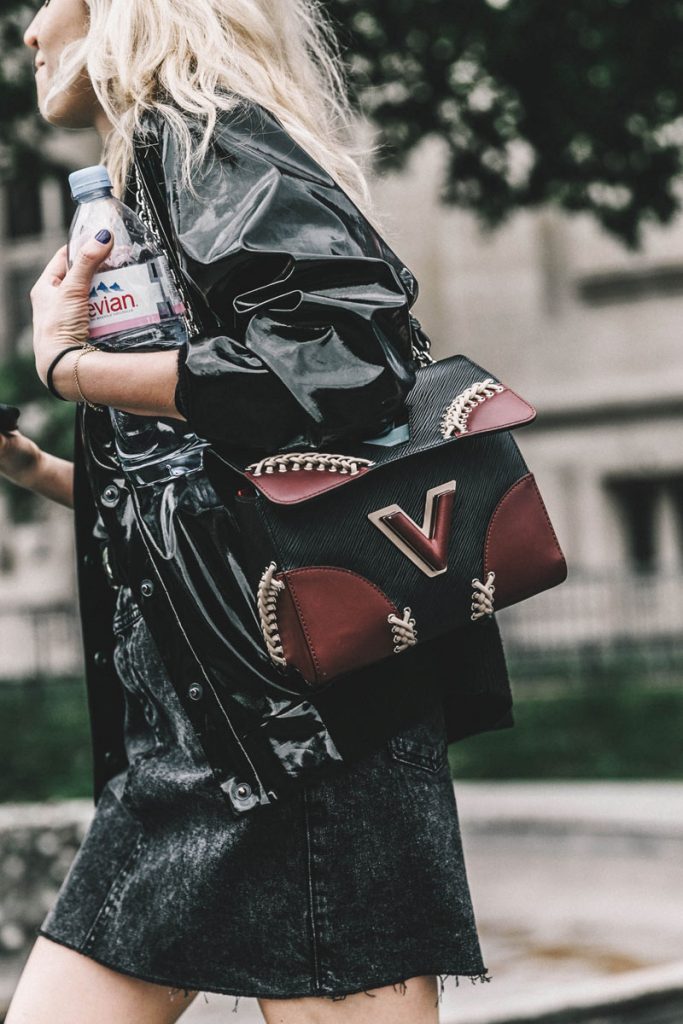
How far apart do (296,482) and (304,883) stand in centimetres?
49


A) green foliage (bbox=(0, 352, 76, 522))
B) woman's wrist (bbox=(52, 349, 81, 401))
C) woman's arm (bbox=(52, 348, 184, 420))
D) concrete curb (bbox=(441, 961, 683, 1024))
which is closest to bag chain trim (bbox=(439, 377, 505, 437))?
woman's arm (bbox=(52, 348, 184, 420))

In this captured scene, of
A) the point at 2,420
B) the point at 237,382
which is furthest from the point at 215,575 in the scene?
the point at 2,420

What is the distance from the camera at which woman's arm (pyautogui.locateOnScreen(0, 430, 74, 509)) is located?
89.0 inches

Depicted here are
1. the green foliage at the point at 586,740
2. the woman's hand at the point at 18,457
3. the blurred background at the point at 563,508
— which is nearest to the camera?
the woman's hand at the point at 18,457

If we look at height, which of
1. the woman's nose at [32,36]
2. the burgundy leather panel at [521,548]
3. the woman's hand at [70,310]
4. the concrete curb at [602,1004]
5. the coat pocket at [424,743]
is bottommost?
the concrete curb at [602,1004]

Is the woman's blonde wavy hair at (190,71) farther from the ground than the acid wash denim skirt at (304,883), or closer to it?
farther from the ground

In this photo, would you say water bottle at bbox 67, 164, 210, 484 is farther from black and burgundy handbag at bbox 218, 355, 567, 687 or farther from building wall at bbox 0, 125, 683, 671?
building wall at bbox 0, 125, 683, 671

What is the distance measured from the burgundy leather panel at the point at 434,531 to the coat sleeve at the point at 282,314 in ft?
0.37

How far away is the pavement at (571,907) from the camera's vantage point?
3.83 meters

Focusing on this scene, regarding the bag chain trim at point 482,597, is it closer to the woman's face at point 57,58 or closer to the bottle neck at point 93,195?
the bottle neck at point 93,195

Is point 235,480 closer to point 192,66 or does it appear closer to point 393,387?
point 393,387

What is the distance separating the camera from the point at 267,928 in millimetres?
1755

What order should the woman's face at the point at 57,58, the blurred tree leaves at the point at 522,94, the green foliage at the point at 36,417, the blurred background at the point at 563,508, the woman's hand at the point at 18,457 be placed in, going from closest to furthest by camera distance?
the woman's face at the point at 57,58, the woman's hand at the point at 18,457, the blurred background at the point at 563,508, the blurred tree leaves at the point at 522,94, the green foliage at the point at 36,417

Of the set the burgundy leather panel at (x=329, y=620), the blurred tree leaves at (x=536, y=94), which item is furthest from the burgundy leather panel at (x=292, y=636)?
the blurred tree leaves at (x=536, y=94)
